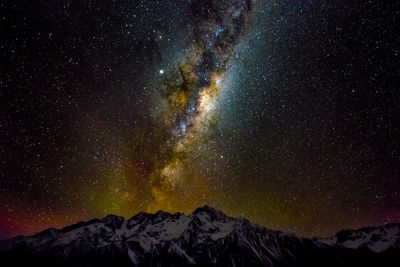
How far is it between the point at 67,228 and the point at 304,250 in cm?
13143

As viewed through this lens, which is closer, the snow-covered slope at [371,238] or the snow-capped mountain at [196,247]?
the snow-capped mountain at [196,247]

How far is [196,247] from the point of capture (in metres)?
103

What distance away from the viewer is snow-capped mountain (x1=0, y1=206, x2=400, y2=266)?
88.0 meters

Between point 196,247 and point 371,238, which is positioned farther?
point 371,238

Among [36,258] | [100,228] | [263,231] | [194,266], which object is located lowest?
[194,266]

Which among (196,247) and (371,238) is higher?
(196,247)

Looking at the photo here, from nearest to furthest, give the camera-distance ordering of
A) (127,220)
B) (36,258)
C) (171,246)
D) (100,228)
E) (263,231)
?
(36,258) → (171,246) → (263,231) → (100,228) → (127,220)

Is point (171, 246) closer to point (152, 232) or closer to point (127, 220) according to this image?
point (152, 232)

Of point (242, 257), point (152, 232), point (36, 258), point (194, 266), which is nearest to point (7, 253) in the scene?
point (36, 258)

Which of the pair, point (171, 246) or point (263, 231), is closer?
point (171, 246)

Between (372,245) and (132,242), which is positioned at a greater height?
(132,242)

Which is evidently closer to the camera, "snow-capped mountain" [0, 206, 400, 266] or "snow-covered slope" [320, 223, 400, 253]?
"snow-capped mountain" [0, 206, 400, 266]

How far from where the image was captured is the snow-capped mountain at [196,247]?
88.0 metres

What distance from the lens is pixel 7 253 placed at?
92.5 m
